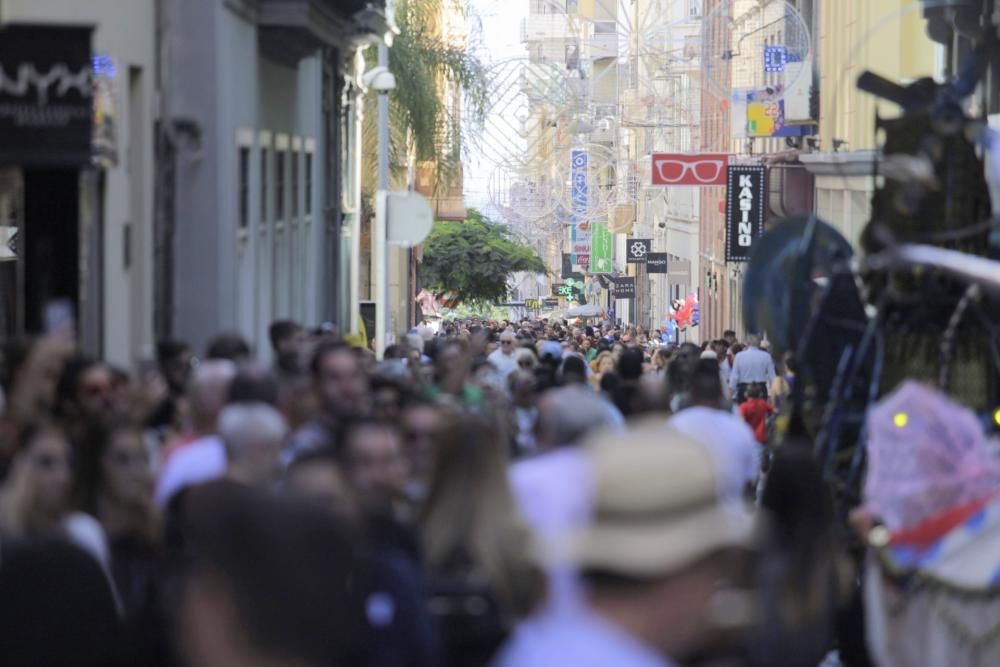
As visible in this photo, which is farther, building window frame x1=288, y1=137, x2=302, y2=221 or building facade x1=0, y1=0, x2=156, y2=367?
building window frame x1=288, y1=137, x2=302, y2=221

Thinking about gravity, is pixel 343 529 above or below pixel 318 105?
below

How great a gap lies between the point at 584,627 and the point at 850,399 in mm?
8842

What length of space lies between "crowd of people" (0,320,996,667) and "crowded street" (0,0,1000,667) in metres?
0.01

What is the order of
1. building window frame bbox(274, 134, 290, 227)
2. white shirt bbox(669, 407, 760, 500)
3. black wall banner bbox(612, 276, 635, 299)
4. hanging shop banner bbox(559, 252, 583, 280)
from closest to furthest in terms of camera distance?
white shirt bbox(669, 407, 760, 500)
building window frame bbox(274, 134, 290, 227)
black wall banner bbox(612, 276, 635, 299)
hanging shop banner bbox(559, 252, 583, 280)

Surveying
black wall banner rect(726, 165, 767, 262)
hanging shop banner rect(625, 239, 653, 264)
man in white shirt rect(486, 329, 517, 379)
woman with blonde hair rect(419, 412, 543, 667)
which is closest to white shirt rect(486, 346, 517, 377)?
man in white shirt rect(486, 329, 517, 379)

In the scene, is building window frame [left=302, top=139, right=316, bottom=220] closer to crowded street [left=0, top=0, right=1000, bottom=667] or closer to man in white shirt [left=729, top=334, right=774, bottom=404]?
crowded street [left=0, top=0, right=1000, bottom=667]

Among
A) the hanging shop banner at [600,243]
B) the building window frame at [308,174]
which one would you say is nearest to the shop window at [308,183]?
the building window frame at [308,174]

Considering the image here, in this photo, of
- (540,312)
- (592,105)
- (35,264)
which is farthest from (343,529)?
(540,312)

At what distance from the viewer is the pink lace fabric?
8750 millimetres

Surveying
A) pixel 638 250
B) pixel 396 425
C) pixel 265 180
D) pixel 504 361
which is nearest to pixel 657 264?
pixel 638 250

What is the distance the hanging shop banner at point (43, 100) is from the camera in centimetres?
1192

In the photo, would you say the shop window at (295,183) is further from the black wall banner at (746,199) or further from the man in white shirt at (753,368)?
the black wall banner at (746,199)

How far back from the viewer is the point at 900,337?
39.5 feet

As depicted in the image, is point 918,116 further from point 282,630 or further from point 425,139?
point 425,139
